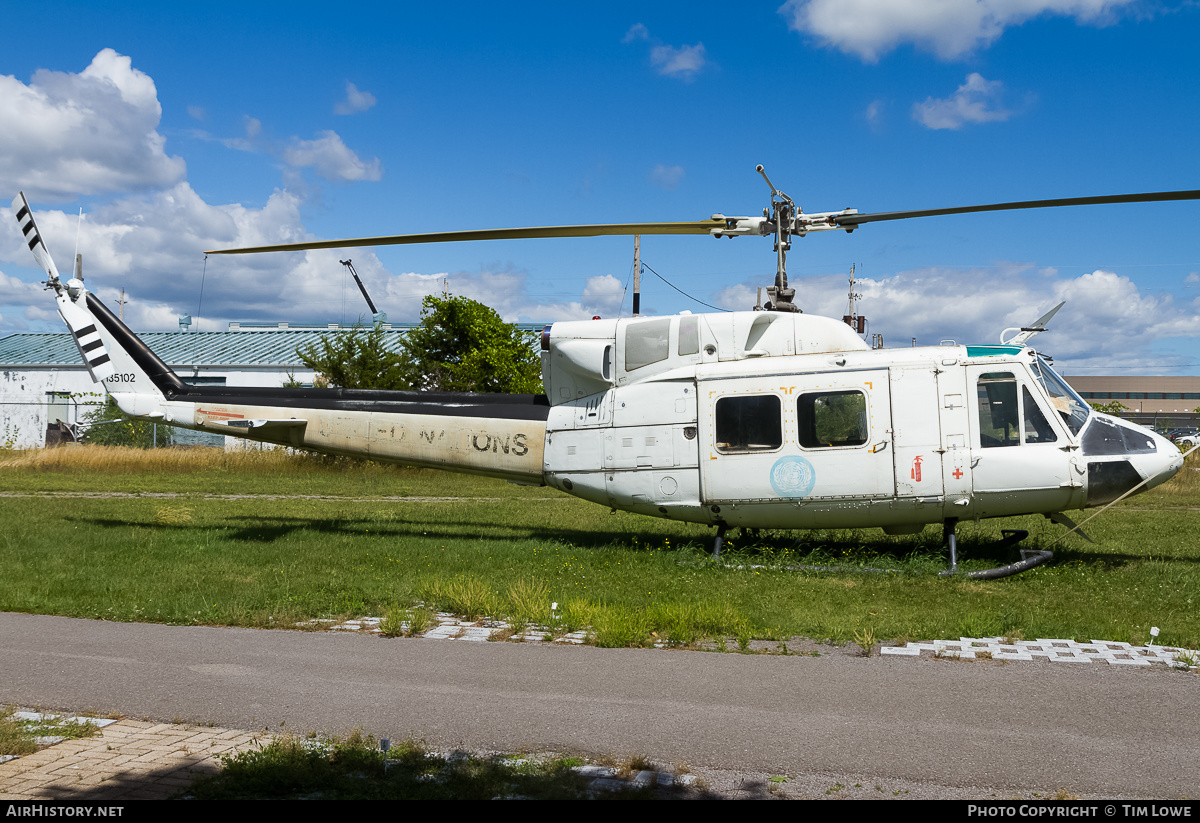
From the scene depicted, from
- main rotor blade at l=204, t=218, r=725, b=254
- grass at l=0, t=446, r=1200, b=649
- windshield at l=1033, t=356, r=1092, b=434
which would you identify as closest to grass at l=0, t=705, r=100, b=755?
grass at l=0, t=446, r=1200, b=649

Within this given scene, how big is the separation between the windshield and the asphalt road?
4.77 meters

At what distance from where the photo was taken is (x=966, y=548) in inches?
485

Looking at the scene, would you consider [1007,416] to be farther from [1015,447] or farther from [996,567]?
[996,567]

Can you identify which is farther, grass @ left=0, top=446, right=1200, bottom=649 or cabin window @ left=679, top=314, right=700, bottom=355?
cabin window @ left=679, top=314, right=700, bottom=355

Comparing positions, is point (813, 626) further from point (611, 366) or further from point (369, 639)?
point (611, 366)

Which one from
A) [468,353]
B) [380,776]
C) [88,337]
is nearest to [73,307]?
[88,337]

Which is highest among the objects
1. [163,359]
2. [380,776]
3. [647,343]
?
[163,359]

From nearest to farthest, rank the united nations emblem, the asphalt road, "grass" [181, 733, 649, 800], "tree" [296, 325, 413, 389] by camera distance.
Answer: "grass" [181, 733, 649, 800], the asphalt road, the united nations emblem, "tree" [296, 325, 413, 389]

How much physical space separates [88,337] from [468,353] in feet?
56.8

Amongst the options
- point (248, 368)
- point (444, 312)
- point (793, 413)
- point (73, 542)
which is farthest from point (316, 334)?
point (793, 413)

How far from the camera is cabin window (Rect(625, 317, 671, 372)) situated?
11.9 metres

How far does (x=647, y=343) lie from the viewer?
11.9 metres

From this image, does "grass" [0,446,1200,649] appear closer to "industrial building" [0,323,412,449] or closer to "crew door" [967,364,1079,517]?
"crew door" [967,364,1079,517]

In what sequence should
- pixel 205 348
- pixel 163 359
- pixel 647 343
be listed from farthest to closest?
pixel 205 348, pixel 163 359, pixel 647 343
